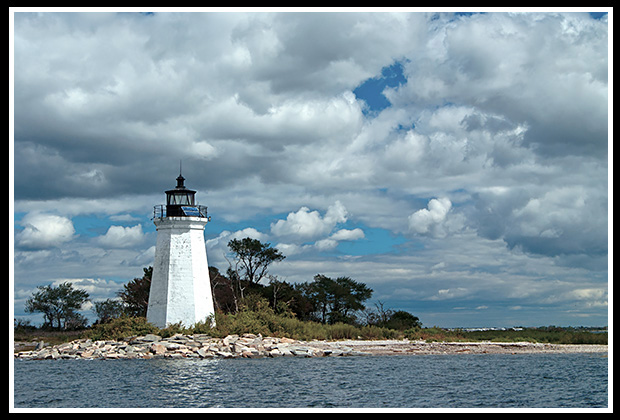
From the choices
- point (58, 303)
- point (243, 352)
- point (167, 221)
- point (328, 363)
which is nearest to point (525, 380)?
point (328, 363)

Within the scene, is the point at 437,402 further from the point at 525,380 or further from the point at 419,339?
the point at 419,339

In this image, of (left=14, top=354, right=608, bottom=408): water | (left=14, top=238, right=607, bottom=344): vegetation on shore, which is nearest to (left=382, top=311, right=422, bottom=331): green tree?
(left=14, top=238, right=607, bottom=344): vegetation on shore

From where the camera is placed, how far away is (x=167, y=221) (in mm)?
36219

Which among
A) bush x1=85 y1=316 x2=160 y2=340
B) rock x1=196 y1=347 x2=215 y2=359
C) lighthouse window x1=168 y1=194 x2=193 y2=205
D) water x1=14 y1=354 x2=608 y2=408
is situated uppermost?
lighthouse window x1=168 y1=194 x2=193 y2=205

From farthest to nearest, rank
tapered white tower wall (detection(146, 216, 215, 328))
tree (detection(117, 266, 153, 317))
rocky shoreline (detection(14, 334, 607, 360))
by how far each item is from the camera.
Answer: tree (detection(117, 266, 153, 317)) < tapered white tower wall (detection(146, 216, 215, 328)) < rocky shoreline (detection(14, 334, 607, 360))

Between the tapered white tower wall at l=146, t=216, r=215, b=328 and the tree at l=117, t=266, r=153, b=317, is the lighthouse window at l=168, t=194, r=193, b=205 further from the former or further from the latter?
the tree at l=117, t=266, r=153, b=317

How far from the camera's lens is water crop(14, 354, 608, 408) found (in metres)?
21.3

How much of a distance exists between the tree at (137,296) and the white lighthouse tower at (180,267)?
11.1 meters

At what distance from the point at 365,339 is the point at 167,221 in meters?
17.1

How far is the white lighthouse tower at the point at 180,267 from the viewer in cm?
3572

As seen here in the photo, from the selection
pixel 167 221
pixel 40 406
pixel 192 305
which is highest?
pixel 167 221

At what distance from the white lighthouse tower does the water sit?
3.58 meters

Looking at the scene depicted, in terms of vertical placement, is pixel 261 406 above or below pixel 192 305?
below
